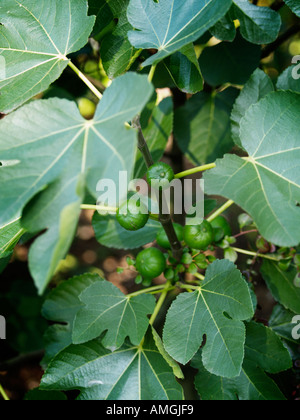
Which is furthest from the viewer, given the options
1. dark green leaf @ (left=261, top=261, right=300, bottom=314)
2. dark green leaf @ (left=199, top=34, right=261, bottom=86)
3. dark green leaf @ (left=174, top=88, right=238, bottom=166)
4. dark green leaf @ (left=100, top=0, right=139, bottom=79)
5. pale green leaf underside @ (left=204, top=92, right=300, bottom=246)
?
dark green leaf @ (left=174, top=88, right=238, bottom=166)

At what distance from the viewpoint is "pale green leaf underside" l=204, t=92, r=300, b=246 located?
0.73 metres

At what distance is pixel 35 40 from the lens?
911 mm

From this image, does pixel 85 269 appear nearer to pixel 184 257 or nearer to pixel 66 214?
pixel 184 257

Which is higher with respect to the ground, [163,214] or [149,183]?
[149,183]

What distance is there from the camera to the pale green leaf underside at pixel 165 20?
2.51 ft

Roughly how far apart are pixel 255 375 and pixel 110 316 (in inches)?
16.4

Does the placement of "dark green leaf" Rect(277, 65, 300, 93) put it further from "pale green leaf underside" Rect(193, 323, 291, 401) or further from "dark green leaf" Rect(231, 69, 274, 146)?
"pale green leaf underside" Rect(193, 323, 291, 401)

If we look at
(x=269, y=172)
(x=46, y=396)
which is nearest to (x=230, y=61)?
(x=269, y=172)

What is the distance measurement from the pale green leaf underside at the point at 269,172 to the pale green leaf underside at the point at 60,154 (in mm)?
232

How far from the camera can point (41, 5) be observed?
2.95 feet

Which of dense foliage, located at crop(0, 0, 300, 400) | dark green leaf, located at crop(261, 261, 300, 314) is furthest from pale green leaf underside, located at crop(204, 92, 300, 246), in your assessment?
dark green leaf, located at crop(261, 261, 300, 314)

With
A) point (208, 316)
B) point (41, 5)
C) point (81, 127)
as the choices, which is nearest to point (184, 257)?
point (208, 316)

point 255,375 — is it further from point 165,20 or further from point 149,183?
point 165,20

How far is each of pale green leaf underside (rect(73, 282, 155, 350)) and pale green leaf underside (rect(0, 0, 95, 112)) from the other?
50 cm
